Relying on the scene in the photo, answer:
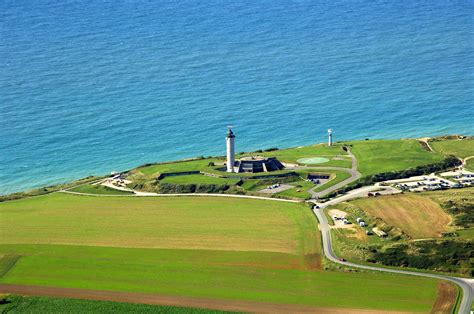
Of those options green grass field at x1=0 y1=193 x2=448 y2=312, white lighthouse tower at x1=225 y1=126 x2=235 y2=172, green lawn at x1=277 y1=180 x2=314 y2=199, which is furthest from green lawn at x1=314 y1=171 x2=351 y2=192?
white lighthouse tower at x1=225 y1=126 x2=235 y2=172

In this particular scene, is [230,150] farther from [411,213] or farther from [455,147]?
[455,147]

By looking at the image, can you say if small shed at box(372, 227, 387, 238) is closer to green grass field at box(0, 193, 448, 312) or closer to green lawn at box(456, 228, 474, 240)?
green grass field at box(0, 193, 448, 312)

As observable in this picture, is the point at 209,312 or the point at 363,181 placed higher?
the point at 363,181

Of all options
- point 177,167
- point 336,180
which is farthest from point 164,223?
point 177,167

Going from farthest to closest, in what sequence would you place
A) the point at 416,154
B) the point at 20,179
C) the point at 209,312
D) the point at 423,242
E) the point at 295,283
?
the point at 20,179
the point at 416,154
the point at 423,242
the point at 295,283
the point at 209,312

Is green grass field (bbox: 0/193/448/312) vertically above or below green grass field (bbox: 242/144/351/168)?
below

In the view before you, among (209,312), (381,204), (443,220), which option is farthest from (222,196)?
(209,312)

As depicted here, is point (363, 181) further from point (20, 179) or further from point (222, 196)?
Result: point (20, 179)
